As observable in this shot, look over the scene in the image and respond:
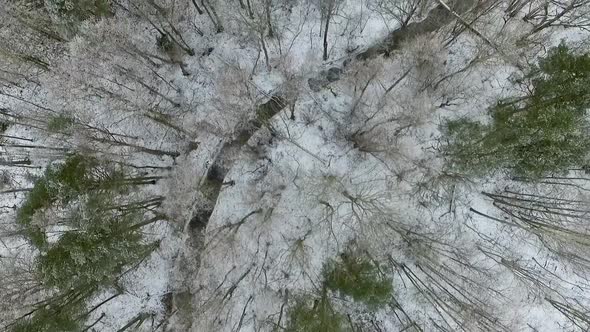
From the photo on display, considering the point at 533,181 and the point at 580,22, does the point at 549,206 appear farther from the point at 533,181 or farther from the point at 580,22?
the point at 580,22

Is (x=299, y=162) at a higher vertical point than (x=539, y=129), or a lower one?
higher

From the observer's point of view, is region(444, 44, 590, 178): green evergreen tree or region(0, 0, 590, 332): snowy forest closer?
region(444, 44, 590, 178): green evergreen tree

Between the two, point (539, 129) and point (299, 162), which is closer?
point (539, 129)

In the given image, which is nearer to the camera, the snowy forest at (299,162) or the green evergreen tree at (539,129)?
the green evergreen tree at (539,129)
